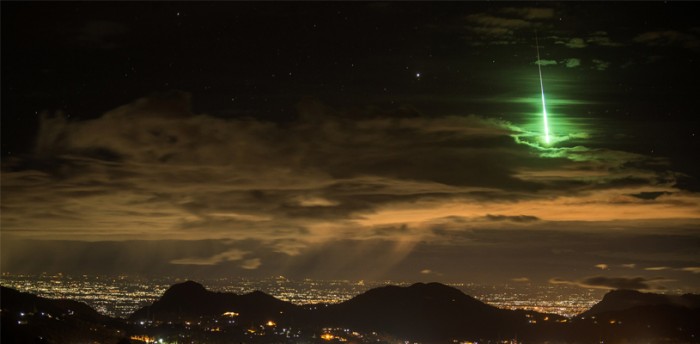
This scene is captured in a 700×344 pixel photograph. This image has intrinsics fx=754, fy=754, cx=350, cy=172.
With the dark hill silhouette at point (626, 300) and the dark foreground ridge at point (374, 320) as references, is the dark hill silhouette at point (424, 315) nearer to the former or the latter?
the dark foreground ridge at point (374, 320)

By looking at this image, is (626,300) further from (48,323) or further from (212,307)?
(48,323)

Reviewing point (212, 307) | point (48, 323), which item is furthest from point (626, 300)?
point (48, 323)

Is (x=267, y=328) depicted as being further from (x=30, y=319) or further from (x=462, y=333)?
(x=30, y=319)

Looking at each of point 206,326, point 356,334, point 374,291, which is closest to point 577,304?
point 374,291

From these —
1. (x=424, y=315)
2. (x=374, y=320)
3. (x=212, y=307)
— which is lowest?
(x=374, y=320)

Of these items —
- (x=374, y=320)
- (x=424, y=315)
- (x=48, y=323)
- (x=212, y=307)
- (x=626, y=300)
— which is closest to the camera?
(x=48, y=323)

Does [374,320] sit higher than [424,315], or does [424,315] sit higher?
[424,315]
